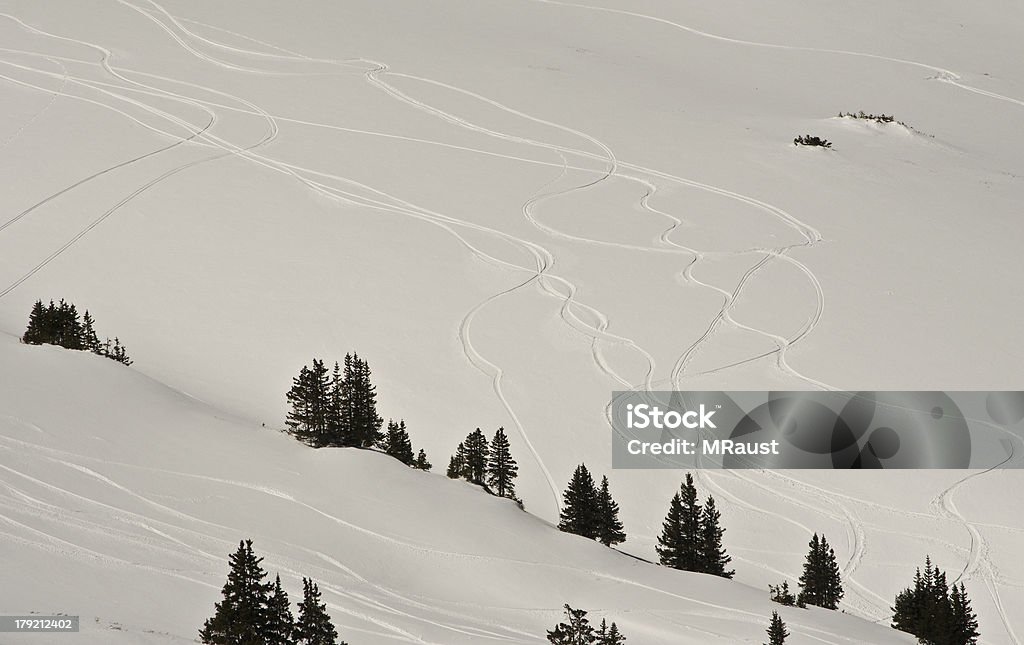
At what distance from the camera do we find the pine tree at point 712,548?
A: 17.3 metres

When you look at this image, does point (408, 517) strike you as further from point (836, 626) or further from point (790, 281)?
point (790, 281)

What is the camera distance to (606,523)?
1781cm

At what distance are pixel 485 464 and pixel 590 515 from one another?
2182mm

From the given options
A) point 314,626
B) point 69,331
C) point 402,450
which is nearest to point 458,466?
point 402,450

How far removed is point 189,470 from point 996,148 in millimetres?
34352

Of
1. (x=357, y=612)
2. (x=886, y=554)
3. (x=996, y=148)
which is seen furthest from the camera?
(x=996, y=148)

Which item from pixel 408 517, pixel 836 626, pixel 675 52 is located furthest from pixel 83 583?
pixel 675 52

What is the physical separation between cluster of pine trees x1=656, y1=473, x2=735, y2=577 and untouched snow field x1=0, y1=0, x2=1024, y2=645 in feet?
2.65

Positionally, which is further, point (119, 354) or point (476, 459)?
point (119, 354)

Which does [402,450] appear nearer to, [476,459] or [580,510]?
[476,459]

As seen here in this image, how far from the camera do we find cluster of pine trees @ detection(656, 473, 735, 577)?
17328mm

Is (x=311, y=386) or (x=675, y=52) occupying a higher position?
(x=675, y=52)

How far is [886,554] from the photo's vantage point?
60.9 ft

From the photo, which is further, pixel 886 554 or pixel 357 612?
pixel 886 554
